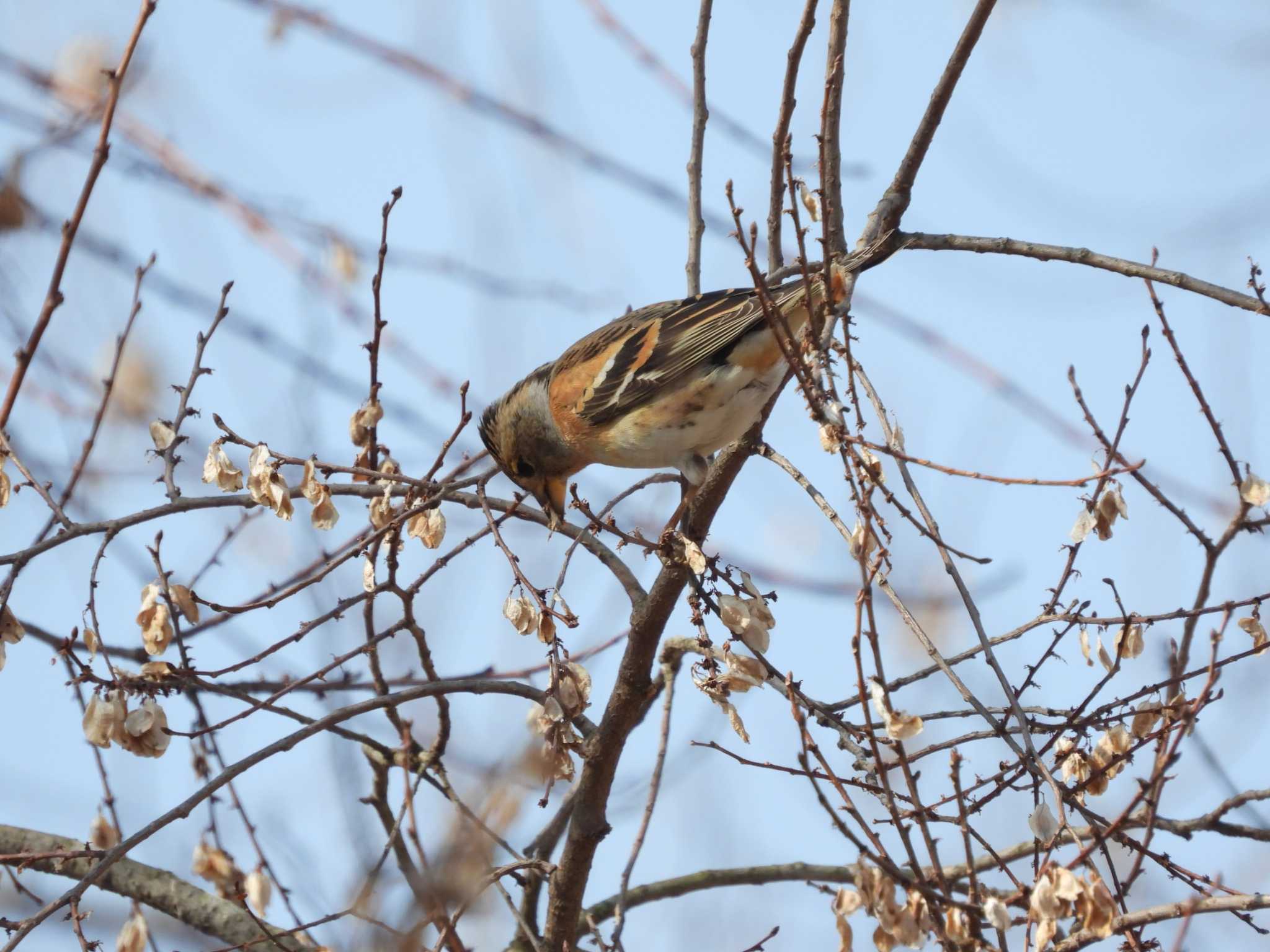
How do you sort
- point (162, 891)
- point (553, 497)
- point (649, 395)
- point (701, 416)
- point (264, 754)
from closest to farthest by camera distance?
1. point (264, 754)
2. point (162, 891)
3. point (701, 416)
4. point (649, 395)
5. point (553, 497)

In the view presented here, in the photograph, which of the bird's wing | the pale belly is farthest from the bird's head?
the pale belly

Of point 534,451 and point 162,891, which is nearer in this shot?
point 162,891

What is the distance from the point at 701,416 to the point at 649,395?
0.27m

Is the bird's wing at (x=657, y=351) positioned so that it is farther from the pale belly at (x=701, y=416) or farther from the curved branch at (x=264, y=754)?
the curved branch at (x=264, y=754)

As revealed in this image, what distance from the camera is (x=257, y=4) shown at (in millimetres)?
5121

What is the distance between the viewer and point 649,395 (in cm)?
492

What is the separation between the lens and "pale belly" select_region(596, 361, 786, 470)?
473 cm

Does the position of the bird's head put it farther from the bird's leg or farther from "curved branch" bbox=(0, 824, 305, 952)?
"curved branch" bbox=(0, 824, 305, 952)

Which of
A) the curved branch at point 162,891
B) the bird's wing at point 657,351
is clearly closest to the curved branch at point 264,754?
the curved branch at point 162,891

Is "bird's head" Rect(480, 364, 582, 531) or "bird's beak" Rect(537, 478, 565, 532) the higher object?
"bird's head" Rect(480, 364, 582, 531)

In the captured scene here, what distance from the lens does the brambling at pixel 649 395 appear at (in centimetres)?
472

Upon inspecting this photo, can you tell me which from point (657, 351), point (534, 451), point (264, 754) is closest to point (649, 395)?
point (657, 351)

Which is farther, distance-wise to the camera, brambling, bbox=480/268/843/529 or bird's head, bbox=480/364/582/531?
bird's head, bbox=480/364/582/531

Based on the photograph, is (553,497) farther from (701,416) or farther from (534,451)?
(701,416)
